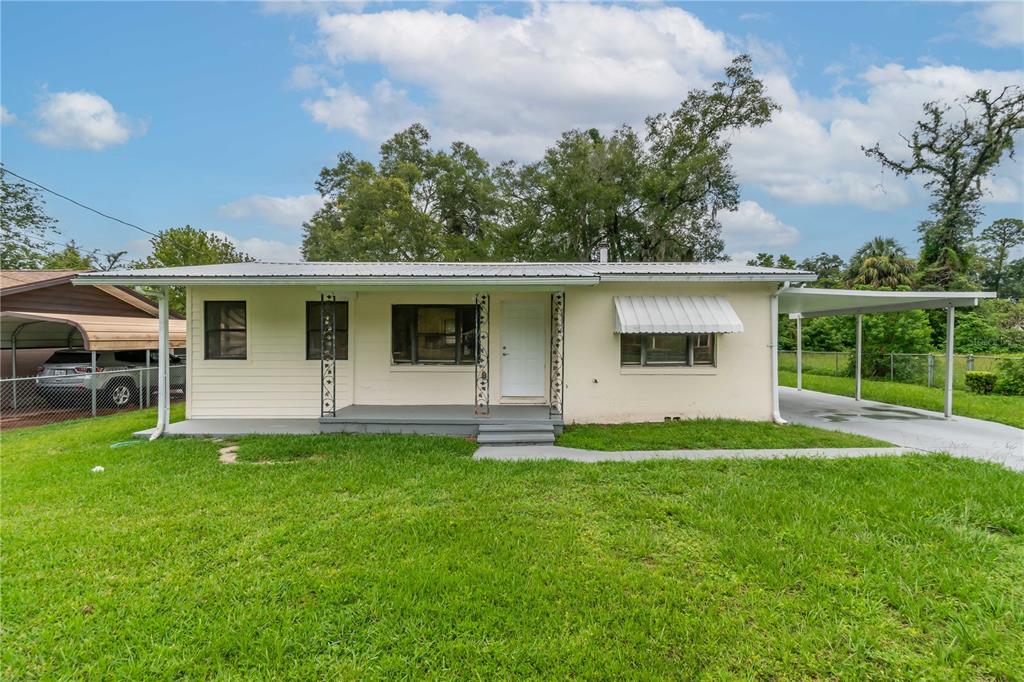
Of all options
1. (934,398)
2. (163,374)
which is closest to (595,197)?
(934,398)

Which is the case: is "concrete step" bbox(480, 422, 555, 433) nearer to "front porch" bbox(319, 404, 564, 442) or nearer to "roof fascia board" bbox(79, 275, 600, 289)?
"front porch" bbox(319, 404, 564, 442)

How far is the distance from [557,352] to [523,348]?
0.74 metres

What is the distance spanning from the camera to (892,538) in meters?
3.70

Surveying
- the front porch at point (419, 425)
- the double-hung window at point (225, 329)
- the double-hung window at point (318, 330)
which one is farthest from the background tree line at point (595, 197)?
the front porch at point (419, 425)

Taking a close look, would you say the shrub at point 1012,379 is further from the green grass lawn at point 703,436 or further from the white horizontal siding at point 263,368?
the white horizontal siding at point 263,368

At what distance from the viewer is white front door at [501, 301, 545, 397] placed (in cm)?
855

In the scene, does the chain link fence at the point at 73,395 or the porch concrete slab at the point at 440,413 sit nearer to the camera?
the porch concrete slab at the point at 440,413

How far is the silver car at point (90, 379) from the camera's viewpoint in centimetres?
996

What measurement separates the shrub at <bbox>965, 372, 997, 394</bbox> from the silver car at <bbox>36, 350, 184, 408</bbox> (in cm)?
2156

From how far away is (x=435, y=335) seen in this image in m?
8.58

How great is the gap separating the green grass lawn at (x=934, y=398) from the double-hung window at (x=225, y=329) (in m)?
14.5

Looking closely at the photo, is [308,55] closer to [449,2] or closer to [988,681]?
[449,2]

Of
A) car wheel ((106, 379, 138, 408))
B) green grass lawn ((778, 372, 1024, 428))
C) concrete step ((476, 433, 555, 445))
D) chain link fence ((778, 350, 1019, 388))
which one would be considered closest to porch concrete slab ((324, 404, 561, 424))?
concrete step ((476, 433, 555, 445))

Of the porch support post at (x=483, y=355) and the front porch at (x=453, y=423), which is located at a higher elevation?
the porch support post at (x=483, y=355)
